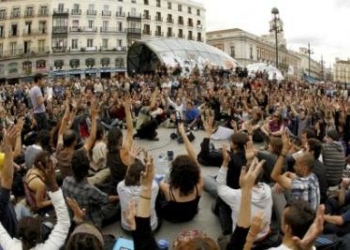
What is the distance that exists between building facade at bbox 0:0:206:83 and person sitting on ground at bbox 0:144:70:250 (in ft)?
192

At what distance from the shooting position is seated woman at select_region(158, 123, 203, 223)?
4738mm

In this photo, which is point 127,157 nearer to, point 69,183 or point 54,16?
point 69,183

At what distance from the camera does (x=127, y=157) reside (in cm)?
616

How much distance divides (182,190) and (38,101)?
5.69 meters

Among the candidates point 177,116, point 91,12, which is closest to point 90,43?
point 91,12

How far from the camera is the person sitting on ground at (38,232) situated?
10.6ft

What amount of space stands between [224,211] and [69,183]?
205 centimetres

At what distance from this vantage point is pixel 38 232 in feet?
10.7

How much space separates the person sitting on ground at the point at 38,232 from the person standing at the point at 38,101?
5926mm

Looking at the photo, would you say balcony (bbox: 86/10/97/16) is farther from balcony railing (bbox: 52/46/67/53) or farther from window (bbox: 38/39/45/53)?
window (bbox: 38/39/45/53)

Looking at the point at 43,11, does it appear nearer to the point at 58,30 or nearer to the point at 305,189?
the point at 58,30

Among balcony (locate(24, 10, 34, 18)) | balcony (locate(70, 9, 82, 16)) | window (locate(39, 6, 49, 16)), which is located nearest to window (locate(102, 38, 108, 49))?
balcony (locate(70, 9, 82, 16))

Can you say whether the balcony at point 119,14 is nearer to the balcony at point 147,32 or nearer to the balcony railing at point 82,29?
the balcony at point 147,32

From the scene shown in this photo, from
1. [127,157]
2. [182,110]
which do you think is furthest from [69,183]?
[182,110]
